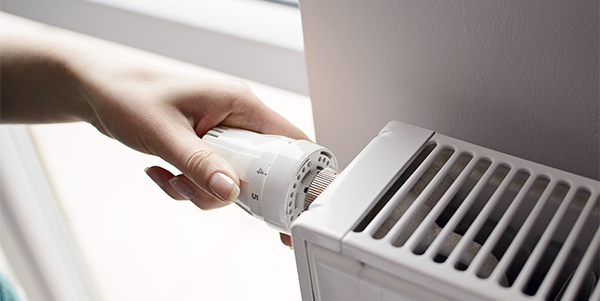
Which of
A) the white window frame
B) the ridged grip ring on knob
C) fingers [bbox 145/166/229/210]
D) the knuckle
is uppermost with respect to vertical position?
the white window frame

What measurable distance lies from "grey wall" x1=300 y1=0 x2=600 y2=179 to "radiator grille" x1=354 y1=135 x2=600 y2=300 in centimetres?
5

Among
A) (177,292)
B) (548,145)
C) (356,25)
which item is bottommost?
(177,292)

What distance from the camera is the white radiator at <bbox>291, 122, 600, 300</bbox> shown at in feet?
1.05

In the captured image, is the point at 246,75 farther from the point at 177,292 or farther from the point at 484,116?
the point at 177,292

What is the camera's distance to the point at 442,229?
1.17ft

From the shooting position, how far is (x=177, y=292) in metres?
0.94

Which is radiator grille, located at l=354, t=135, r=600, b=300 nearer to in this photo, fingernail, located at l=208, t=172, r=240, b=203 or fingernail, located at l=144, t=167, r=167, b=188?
fingernail, located at l=208, t=172, r=240, b=203

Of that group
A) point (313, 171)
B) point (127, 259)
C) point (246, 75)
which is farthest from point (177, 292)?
point (313, 171)

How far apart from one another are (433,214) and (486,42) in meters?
0.15

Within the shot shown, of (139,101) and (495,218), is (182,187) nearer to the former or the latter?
(139,101)

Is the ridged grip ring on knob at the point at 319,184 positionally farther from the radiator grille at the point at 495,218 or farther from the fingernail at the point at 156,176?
the fingernail at the point at 156,176

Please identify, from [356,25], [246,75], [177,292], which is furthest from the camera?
[177,292]

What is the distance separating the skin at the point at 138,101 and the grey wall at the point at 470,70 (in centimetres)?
10

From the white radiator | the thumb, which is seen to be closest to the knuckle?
the thumb
